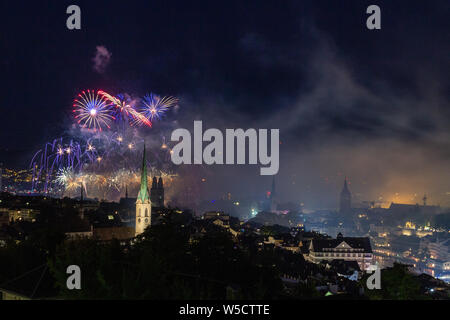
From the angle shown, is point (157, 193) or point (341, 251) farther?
point (157, 193)

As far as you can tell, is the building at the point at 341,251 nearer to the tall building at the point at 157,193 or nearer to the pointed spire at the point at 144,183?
the pointed spire at the point at 144,183

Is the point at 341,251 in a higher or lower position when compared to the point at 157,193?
lower

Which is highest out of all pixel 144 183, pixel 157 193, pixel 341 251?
pixel 144 183

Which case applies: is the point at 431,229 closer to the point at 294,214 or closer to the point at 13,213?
the point at 294,214

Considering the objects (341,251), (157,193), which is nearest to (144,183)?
(341,251)

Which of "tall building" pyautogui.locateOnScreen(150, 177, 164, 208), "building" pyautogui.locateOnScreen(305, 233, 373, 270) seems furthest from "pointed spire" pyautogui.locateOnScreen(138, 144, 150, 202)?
"tall building" pyautogui.locateOnScreen(150, 177, 164, 208)

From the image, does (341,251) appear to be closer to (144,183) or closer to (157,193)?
(144,183)

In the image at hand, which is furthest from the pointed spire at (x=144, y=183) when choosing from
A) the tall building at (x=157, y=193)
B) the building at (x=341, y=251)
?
the tall building at (x=157, y=193)
